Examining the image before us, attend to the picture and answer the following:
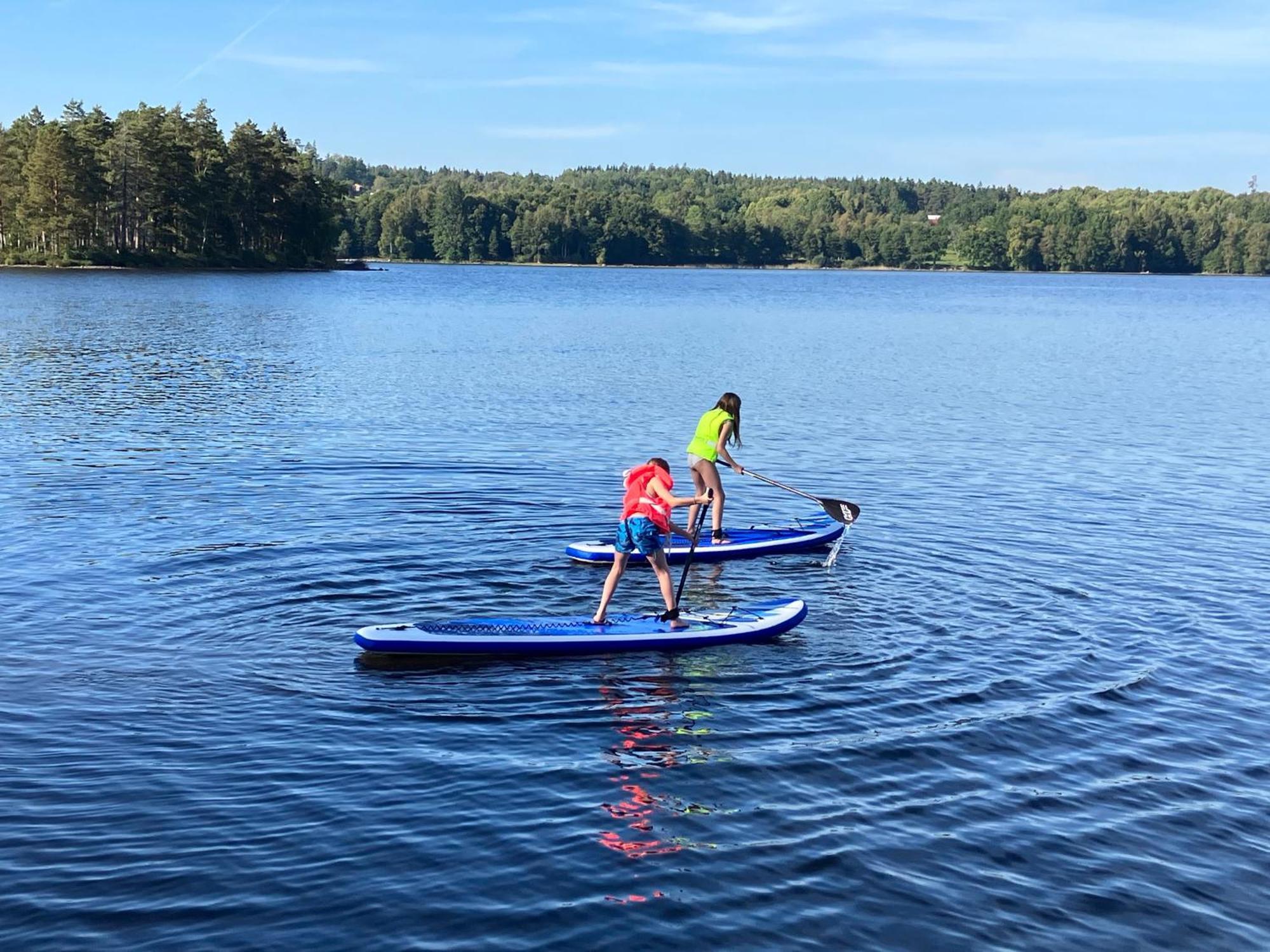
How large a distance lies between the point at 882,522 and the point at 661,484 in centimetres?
877

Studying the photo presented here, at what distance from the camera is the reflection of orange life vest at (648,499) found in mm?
15328

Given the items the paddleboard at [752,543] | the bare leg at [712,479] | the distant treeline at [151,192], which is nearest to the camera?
the paddleboard at [752,543]

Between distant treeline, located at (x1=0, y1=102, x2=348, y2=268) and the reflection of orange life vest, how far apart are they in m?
120

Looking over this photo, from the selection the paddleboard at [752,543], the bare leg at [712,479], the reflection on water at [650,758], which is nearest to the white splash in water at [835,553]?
the paddleboard at [752,543]

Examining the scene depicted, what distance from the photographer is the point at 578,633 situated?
14758 mm

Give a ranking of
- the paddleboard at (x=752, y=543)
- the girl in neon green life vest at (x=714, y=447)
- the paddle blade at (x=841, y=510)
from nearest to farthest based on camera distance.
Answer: the paddleboard at (x=752, y=543), the girl in neon green life vest at (x=714, y=447), the paddle blade at (x=841, y=510)

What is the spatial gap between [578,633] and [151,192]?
422 feet

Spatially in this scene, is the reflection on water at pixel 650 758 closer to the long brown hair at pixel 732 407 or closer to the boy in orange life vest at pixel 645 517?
the boy in orange life vest at pixel 645 517

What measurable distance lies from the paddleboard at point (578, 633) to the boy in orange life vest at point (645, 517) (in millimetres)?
253

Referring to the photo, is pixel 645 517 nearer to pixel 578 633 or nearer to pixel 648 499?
pixel 648 499

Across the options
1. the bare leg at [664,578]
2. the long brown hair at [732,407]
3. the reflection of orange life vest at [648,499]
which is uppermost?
the long brown hair at [732,407]

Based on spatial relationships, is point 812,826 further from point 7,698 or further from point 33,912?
point 7,698

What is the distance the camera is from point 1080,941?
9031 millimetres

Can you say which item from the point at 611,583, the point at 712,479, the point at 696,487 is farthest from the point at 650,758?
the point at 696,487
